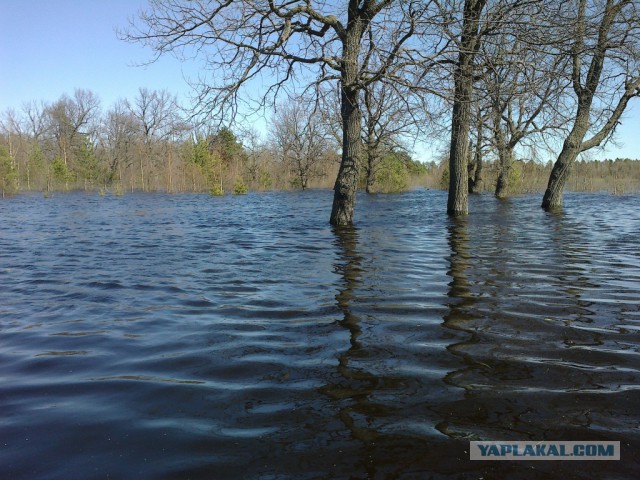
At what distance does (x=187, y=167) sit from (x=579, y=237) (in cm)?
4264

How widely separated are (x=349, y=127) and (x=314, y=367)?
31.1 ft

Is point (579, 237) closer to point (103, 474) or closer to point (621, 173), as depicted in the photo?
point (103, 474)

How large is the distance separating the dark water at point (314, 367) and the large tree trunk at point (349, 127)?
210 inches

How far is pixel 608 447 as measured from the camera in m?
2.07

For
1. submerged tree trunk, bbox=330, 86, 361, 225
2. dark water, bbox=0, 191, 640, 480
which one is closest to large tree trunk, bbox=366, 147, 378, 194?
submerged tree trunk, bbox=330, 86, 361, 225

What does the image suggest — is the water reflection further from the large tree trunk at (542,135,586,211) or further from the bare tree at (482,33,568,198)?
the large tree trunk at (542,135,586,211)

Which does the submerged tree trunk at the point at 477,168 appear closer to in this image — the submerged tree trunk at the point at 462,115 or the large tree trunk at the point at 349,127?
the submerged tree trunk at the point at 462,115

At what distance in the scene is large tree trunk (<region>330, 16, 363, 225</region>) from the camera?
420 inches

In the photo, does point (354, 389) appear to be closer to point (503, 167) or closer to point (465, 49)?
point (465, 49)

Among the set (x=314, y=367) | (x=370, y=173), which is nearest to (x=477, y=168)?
(x=370, y=173)

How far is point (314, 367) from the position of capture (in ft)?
9.89

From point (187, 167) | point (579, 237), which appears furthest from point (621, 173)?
point (187, 167)

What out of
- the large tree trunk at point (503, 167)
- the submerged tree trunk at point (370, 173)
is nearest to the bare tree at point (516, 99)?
the large tree trunk at point (503, 167)

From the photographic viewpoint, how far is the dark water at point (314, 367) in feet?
6.72
